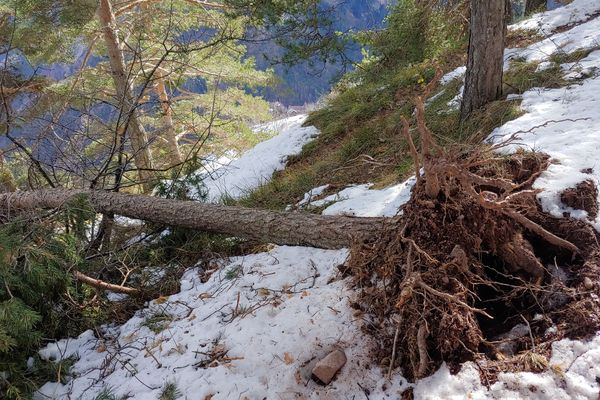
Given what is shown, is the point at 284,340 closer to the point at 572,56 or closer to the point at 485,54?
the point at 485,54

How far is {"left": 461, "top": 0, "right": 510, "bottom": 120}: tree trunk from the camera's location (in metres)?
3.85

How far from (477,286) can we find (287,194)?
127 inches

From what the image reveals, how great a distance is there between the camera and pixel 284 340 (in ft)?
7.60

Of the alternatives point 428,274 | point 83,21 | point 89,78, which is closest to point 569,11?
point 428,274

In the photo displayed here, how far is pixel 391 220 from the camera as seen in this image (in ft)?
8.07

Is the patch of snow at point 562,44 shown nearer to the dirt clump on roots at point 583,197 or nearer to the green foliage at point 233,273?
the dirt clump on roots at point 583,197

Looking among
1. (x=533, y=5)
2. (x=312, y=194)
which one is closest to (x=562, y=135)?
(x=312, y=194)

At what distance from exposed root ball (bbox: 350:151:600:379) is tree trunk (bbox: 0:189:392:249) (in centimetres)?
48

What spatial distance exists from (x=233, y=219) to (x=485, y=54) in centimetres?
318

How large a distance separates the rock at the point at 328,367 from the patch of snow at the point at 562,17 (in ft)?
22.4

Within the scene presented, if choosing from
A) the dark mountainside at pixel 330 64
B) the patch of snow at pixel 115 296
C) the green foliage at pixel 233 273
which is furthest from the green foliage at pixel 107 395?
the dark mountainside at pixel 330 64

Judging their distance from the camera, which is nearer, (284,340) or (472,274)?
(472,274)

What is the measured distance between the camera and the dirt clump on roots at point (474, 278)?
5.87 feet

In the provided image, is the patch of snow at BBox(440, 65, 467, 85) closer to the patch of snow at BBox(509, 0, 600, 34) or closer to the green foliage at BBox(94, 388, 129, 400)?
the patch of snow at BBox(509, 0, 600, 34)
